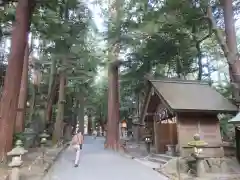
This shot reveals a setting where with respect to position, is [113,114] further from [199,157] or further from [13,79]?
[199,157]

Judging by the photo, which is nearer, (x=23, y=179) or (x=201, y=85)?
(x=23, y=179)

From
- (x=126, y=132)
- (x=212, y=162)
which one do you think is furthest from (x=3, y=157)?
(x=126, y=132)

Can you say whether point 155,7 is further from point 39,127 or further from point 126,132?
point 126,132

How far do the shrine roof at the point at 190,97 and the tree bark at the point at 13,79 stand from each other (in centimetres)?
696

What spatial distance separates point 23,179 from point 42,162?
120 inches

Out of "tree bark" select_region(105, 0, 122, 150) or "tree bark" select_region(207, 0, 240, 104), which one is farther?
"tree bark" select_region(105, 0, 122, 150)

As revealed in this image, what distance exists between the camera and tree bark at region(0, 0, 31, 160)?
33.2 ft

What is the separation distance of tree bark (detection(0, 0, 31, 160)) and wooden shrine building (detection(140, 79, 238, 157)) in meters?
6.96

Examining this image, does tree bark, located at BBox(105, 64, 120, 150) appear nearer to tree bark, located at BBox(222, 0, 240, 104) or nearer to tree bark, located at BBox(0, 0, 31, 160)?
tree bark, located at BBox(222, 0, 240, 104)

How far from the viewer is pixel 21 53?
1108 centimetres

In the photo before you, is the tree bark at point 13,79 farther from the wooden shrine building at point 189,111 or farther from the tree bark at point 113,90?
the tree bark at point 113,90

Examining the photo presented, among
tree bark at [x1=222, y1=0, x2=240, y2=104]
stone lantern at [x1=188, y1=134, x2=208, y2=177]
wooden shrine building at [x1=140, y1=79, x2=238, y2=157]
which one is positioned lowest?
stone lantern at [x1=188, y1=134, x2=208, y2=177]

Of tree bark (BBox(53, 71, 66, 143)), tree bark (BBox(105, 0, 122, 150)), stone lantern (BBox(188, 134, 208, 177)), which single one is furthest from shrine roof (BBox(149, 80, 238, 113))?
tree bark (BBox(53, 71, 66, 143))

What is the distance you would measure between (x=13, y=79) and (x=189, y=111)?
26.4ft
